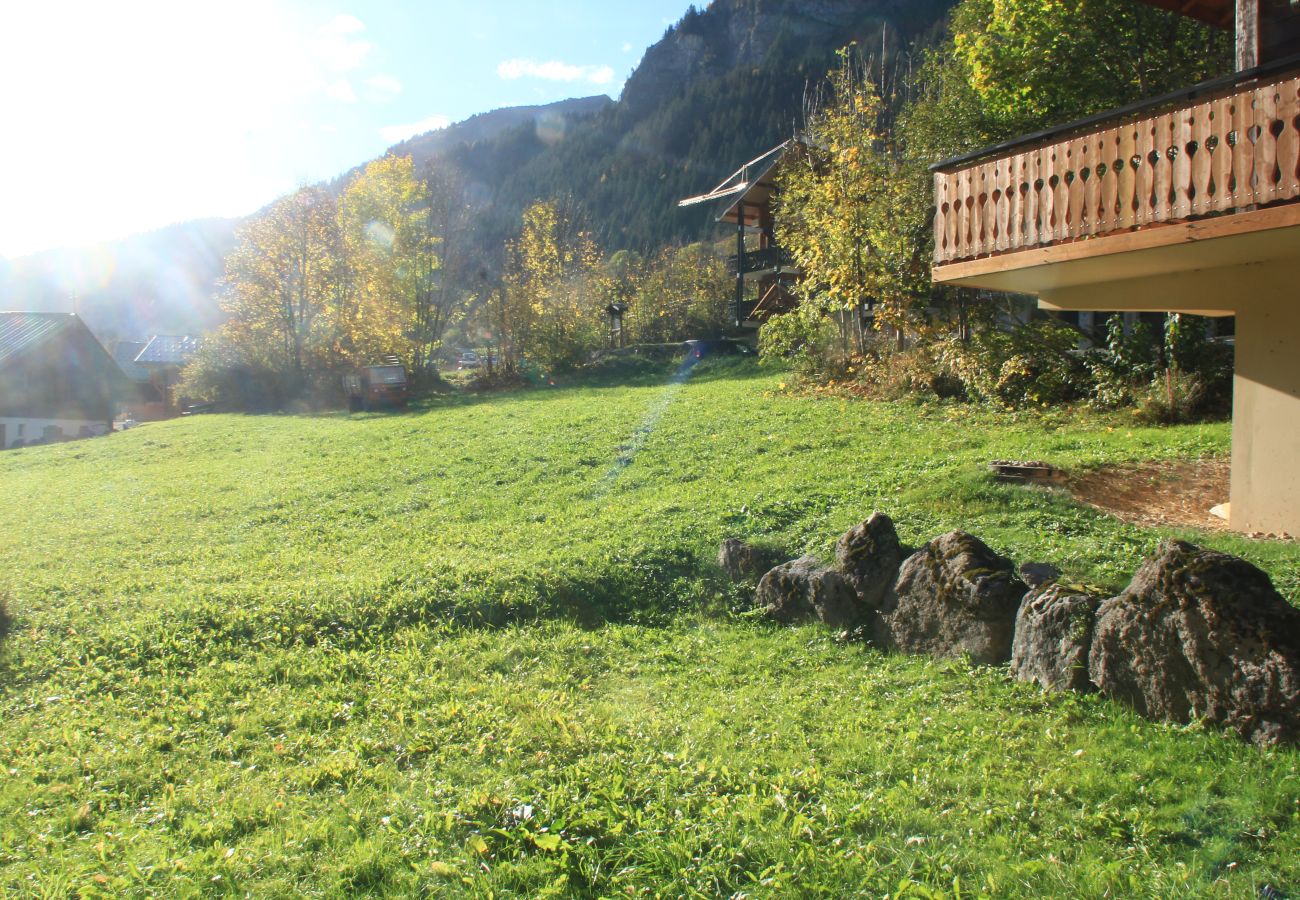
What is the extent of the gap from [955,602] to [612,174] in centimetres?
10003

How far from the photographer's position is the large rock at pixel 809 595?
6.93 metres

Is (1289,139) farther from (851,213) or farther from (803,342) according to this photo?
(803,342)

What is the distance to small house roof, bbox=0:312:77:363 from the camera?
39688 mm

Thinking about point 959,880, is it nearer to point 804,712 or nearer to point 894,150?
point 804,712

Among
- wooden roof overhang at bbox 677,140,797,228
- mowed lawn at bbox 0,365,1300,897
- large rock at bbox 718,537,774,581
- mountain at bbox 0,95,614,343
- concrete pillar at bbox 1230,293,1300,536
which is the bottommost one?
mowed lawn at bbox 0,365,1300,897

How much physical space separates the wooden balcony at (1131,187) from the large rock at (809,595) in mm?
3947

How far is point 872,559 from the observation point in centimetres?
691

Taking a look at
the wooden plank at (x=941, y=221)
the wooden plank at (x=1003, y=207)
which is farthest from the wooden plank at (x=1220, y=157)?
the wooden plank at (x=941, y=221)

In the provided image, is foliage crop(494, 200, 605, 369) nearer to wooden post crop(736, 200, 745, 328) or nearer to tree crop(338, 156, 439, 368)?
tree crop(338, 156, 439, 368)

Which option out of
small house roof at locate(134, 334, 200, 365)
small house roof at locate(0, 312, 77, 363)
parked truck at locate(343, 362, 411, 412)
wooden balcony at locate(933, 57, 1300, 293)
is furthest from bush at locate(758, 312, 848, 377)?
small house roof at locate(134, 334, 200, 365)

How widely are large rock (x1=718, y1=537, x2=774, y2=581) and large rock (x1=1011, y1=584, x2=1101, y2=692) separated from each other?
2.81 metres

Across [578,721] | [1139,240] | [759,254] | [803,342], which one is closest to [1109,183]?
[1139,240]

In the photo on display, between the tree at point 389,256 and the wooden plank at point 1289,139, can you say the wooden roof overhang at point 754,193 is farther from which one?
the wooden plank at point 1289,139

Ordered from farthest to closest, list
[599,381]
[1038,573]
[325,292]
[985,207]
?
[325,292] → [599,381] → [985,207] → [1038,573]
